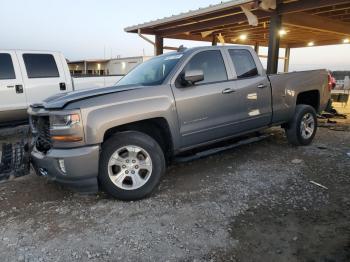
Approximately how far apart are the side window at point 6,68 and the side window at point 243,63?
5.03 metres

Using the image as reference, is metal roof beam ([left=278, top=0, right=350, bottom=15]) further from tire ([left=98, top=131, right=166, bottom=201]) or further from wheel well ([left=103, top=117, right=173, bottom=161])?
tire ([left=98, top=131, right=166, bottom=201])

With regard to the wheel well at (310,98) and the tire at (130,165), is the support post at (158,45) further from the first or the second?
the tire at (130,165)

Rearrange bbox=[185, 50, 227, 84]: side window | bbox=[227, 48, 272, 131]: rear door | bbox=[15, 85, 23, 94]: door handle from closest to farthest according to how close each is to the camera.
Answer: bbox=[185, 50, 227, 84]: side window, bbox=[227, 48, 272, 131]: rear door, bbox=[15, 85, 23, 94]: door handle

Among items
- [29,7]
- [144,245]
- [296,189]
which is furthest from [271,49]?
[29,7]

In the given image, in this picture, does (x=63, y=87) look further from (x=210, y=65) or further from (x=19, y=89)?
(x=210, y=65)

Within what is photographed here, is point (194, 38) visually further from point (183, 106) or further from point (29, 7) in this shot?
point (29, 7)

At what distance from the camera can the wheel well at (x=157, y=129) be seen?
13.7 ft

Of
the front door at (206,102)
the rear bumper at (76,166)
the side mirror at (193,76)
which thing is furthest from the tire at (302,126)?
the rear bumper at (76,166)

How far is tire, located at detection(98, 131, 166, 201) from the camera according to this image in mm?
3816

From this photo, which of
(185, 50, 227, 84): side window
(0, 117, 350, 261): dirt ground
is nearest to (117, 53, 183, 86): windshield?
(185, 50, 227, 84): side window

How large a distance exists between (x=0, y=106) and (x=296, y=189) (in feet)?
20.8

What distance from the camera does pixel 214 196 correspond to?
13.5ft

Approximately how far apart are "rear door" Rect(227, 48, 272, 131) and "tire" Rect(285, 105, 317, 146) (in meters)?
0.79

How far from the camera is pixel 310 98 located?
6.69 meters
